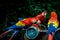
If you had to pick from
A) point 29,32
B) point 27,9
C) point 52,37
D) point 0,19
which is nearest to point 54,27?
point 52,37

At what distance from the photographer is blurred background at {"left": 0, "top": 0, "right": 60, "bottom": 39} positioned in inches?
106

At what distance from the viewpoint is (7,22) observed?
2730mm

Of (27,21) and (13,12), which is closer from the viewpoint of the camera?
(27,21)

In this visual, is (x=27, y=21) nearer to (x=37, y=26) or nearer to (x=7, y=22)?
(x=37, y=26)

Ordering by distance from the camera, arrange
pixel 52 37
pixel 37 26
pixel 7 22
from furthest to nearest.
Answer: pixel 7 22 < pixel 37 26 < pixel 52 37

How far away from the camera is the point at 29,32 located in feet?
6.50

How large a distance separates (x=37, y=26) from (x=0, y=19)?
3.02 feet

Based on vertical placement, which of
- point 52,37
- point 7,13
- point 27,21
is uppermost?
point 7,13

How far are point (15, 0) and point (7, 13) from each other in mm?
Answer: 188

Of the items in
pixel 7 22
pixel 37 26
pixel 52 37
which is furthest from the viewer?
pixel 7 22

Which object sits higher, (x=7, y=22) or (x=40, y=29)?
(x=7, y=22)

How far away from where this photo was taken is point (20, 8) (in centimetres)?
276

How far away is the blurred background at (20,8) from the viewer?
2.69m

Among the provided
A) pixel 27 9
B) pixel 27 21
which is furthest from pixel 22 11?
pixel 27 21
